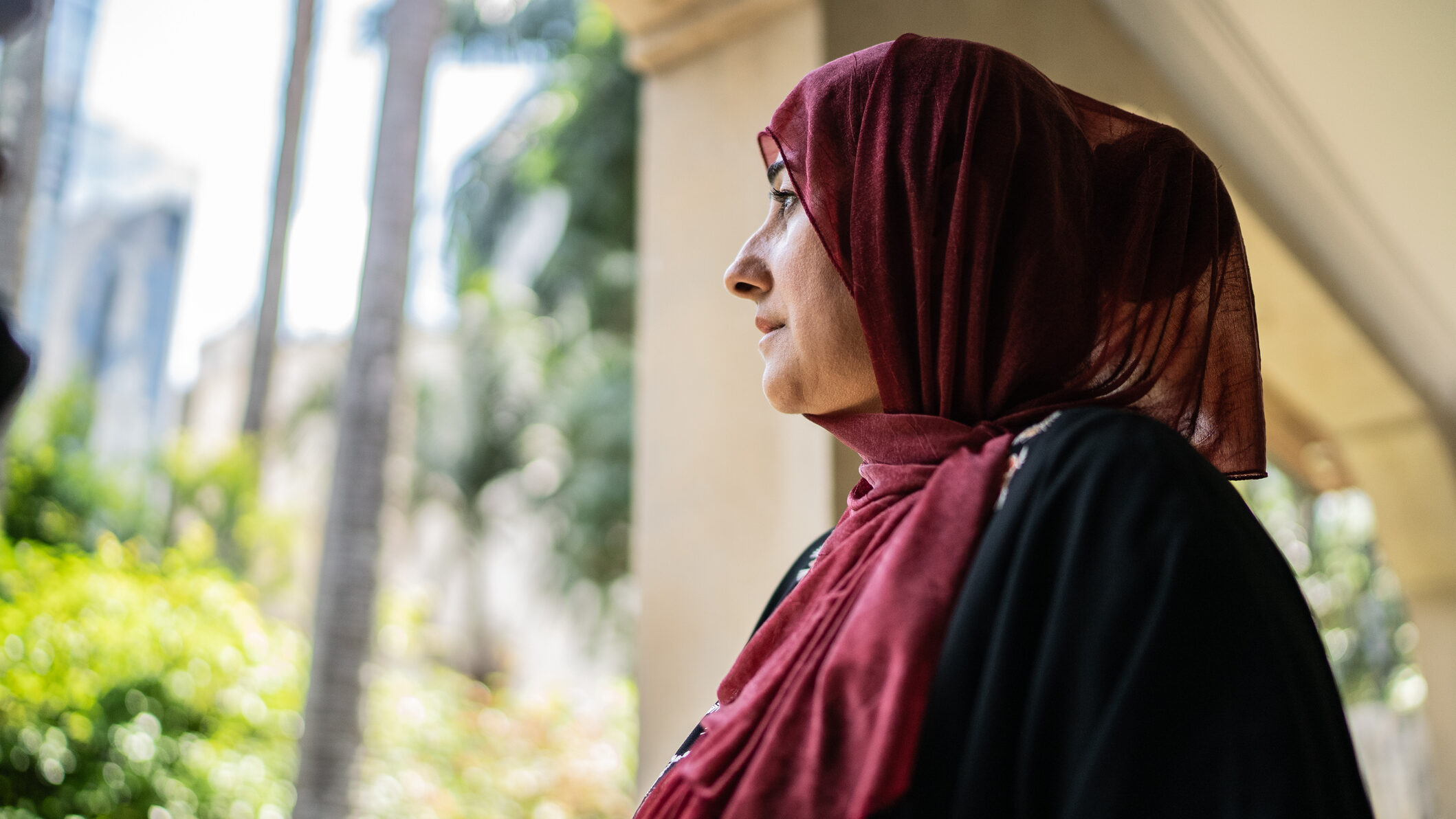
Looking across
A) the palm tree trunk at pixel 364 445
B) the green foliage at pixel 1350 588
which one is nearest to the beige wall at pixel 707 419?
the palm tree trunk at pixel 364 445

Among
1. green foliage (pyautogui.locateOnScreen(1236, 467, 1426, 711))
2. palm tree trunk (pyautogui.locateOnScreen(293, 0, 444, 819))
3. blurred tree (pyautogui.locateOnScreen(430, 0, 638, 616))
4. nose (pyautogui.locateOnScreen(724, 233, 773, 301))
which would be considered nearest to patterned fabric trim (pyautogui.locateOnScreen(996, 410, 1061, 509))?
nose (pyautogui.locateOnScreen(724, 233, 773, 301))

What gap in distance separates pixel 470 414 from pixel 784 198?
13.6 meters

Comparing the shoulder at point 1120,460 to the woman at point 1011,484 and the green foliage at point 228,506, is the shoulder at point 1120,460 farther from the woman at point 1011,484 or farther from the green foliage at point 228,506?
the green foliage at point 228,506

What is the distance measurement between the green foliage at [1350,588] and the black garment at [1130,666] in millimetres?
13160

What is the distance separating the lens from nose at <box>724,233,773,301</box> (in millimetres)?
1284

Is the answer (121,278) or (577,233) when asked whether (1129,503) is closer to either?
(577,233)

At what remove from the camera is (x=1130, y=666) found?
0.81 m

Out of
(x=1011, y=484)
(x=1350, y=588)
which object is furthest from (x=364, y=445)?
(x=1350, y=588)

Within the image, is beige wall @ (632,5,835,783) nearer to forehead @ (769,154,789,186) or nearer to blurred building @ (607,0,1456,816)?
blurred building @ (607,0,1456,816)

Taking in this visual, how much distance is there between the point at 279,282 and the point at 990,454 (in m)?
13.7

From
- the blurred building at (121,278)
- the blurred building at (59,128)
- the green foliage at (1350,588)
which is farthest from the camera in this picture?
the blurred building at (121,278)

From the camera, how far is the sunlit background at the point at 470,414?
2.46 m

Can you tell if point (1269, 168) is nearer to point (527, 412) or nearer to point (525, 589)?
point (527, 412)

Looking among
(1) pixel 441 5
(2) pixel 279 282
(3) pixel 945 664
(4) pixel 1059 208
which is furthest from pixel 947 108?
(2) pixel 279 282
